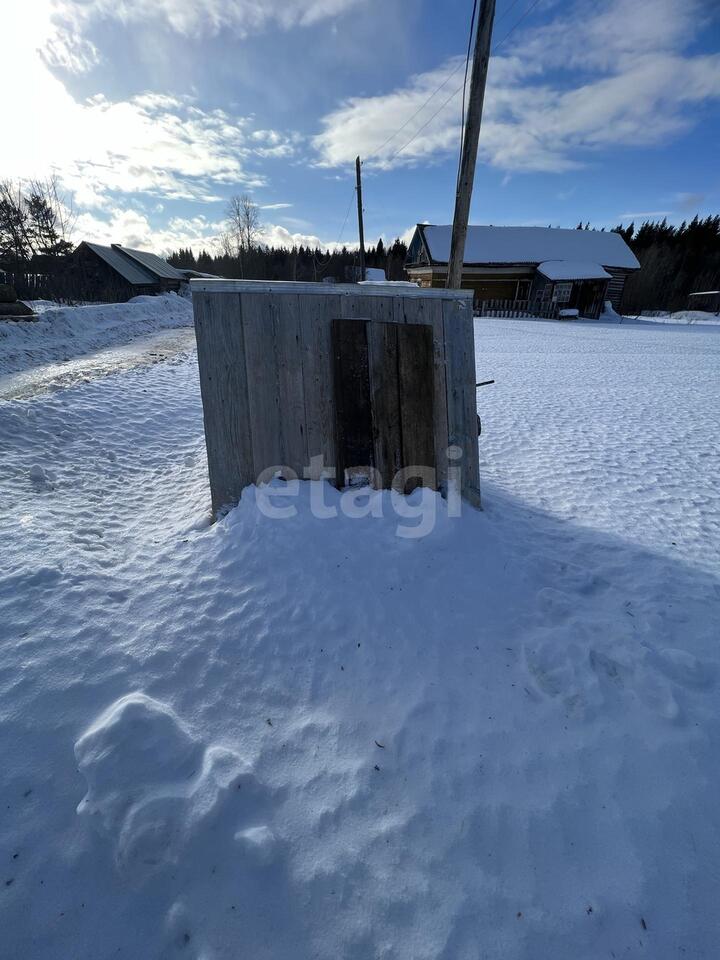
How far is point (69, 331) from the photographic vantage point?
1306cm

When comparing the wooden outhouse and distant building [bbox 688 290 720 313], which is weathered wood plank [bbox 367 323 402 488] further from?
distant building [bbox 688 290 720 313]

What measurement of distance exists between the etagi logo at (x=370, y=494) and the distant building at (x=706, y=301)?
44726mm

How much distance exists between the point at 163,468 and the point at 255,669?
3.35 metres

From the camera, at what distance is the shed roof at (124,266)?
2852 cm

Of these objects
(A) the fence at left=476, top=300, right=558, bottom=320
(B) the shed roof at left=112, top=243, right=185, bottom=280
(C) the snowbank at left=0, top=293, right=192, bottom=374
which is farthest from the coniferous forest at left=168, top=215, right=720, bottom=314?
(C) the snowbank at left=0, top=293, right=192, bottom=374

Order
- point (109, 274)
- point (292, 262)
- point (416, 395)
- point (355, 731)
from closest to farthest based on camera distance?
1. point (355, 731)
2. point (416, 395)
3. point (109, 274)
4. point (292, 262)

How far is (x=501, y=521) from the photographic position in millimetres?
3809

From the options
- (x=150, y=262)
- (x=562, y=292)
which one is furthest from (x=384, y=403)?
(x=150, y=262)

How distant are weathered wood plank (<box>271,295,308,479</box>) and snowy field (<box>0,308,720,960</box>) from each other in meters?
0.36

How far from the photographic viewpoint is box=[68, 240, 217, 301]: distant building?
2714cm

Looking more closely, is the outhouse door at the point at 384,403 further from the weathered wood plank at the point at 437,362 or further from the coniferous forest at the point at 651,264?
the coniferous forest at the point at 651,264

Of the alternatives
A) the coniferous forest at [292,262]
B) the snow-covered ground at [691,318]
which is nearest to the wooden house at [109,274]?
the coniferous forest at [292,262]

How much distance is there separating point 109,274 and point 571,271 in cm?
3159

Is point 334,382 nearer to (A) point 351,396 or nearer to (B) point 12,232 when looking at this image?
(A) point 351,396
